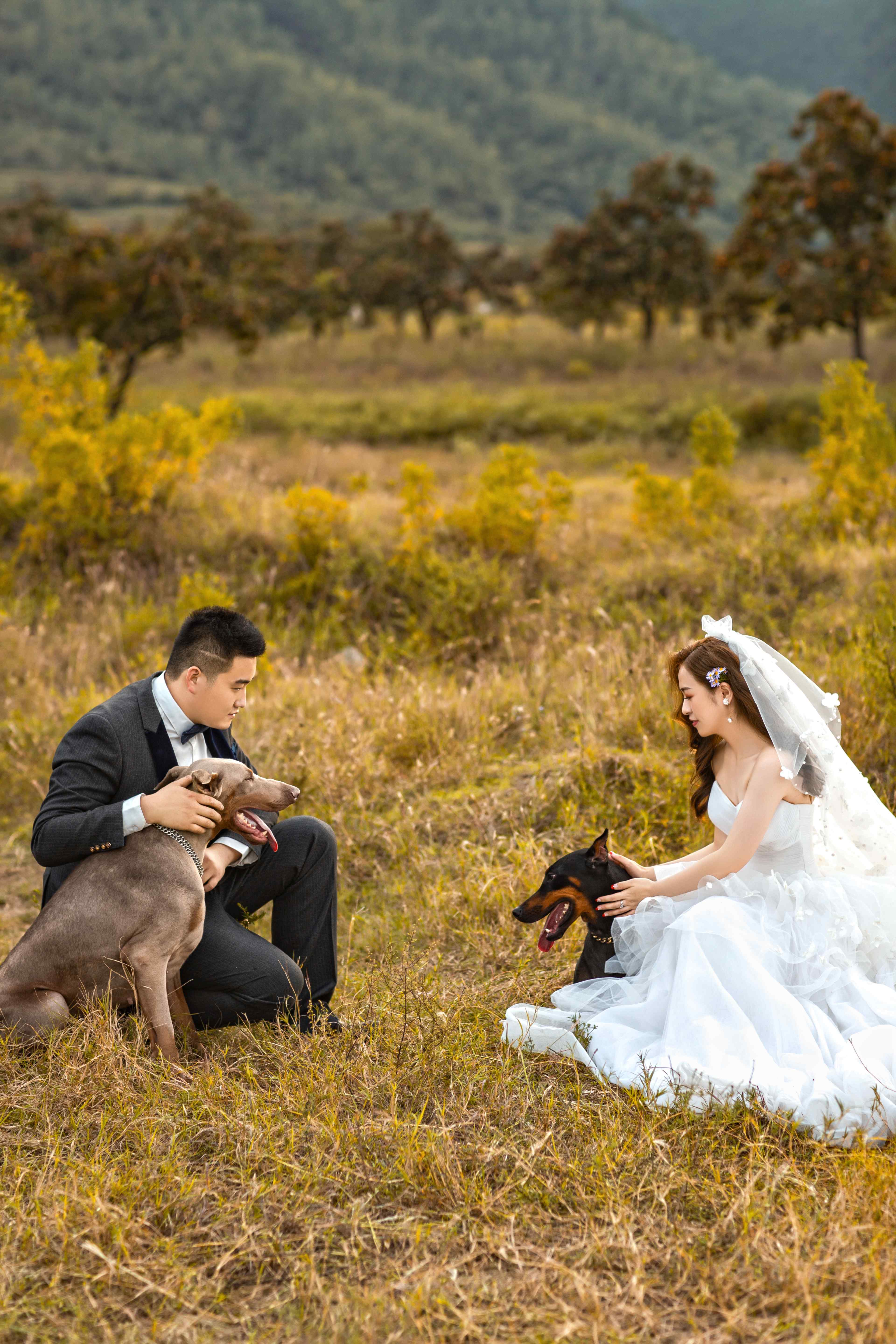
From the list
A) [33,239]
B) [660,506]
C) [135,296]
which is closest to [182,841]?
[660,506]

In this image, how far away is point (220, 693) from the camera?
354cm

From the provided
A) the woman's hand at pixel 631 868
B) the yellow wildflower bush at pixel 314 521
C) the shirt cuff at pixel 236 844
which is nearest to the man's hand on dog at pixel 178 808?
the shirt cuff at pixel 236 844

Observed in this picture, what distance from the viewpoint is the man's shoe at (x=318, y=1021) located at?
3752mm

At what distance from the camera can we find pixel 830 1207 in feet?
9.09

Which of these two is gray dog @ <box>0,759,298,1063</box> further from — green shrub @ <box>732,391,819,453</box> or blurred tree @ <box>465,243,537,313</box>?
blurred tree @ <box>465,243,537,313</box>

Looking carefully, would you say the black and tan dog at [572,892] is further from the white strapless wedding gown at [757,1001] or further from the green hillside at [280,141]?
the green hillside at [280,141]

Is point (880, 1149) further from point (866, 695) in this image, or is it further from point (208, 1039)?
point (866, 695)

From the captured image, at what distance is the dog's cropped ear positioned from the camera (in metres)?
3.64

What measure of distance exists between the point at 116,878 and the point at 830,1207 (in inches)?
90.9

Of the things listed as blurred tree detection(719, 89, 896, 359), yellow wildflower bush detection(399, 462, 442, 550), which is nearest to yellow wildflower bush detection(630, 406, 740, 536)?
yellow wildflower bush detection(399, 462, 442, 550)

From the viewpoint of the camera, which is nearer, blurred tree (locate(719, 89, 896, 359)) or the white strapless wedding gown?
the white strapless wedding gown

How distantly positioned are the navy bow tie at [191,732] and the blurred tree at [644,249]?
98.1 feet

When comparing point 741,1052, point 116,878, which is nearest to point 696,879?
point 741,1052

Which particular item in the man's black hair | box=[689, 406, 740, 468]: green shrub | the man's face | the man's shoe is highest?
box=[689, 406, 740, 468]: green shrub
